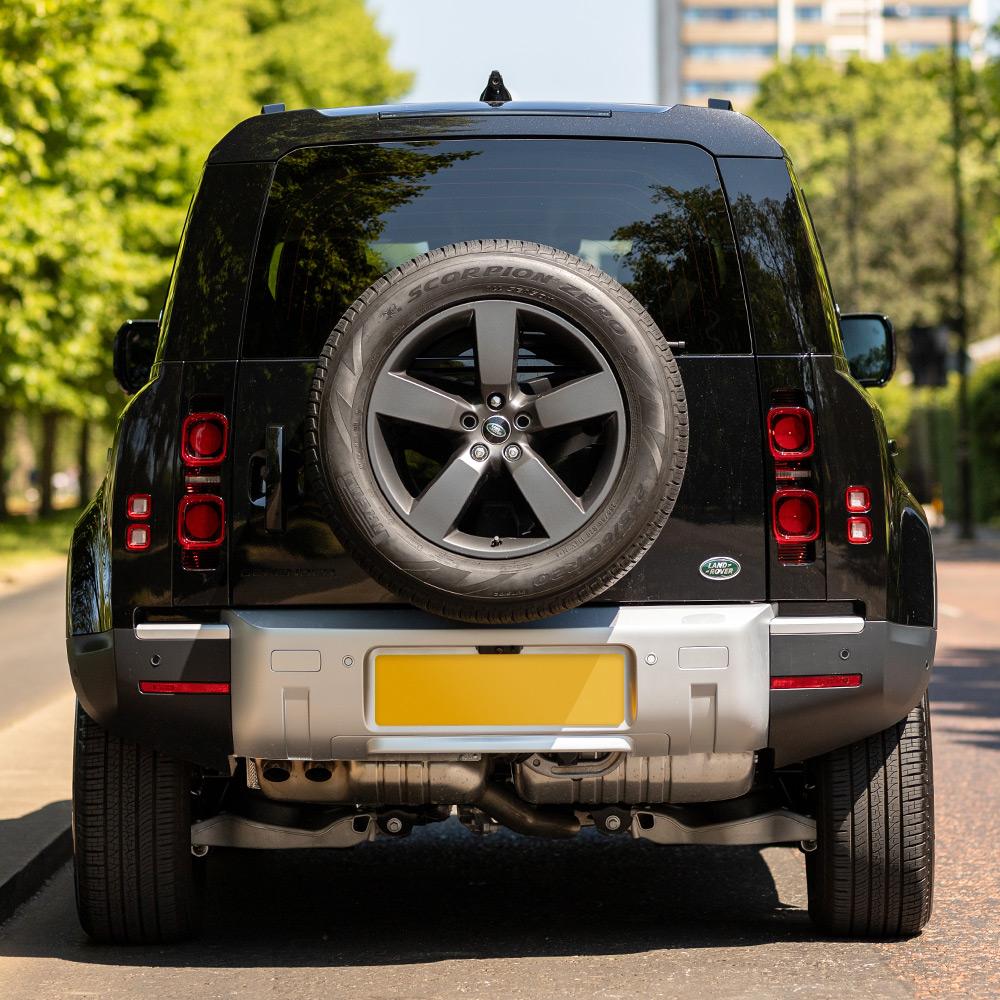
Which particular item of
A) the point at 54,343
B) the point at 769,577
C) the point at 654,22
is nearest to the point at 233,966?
the point at 769,577

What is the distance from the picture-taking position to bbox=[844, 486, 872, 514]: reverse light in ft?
15.2

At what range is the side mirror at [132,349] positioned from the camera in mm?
5629

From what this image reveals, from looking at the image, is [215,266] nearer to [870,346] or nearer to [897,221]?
[870,346]

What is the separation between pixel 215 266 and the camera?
4.73m

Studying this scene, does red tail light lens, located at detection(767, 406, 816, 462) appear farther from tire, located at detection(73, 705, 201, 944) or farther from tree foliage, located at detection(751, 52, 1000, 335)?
tree foliage, located at detection(751, 52, 1000, 335)

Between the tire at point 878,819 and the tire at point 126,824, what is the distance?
1646 millimetres

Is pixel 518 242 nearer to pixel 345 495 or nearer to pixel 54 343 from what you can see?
pixel 345 495

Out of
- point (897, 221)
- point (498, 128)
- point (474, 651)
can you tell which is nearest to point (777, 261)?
point (498, 128)

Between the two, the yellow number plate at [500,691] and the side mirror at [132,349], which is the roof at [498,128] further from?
the yellow number plate at [500,691]

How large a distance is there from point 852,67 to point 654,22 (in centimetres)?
9096

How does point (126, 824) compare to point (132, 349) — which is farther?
point (132, 349)

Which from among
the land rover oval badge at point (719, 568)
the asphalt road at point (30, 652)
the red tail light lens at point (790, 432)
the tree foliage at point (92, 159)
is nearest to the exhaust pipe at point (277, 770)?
the land rover oval badge at point (719, 568)

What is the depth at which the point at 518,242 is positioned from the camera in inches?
174

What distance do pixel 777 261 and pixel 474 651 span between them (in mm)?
1211
